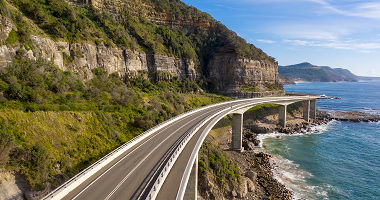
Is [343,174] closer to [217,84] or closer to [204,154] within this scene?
[204,154]

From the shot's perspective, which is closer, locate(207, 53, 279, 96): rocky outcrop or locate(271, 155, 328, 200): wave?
locate(271, 155, 328, 200): wave

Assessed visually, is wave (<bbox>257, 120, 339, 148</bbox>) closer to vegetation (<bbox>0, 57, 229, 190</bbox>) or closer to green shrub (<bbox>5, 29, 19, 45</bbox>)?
vegetation (<bbox>0, 57, 229, 190</bbox>)

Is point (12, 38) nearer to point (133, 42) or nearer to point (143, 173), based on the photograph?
point (143, 173)

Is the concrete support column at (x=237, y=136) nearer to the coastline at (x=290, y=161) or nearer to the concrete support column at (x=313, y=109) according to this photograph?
the coastline at (x=290, y=161)

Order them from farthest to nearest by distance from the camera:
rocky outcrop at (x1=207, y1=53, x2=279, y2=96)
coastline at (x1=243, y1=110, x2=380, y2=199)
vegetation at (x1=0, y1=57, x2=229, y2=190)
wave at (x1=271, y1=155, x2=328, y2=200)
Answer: rocky outcrop at (x1=207, y1=53, x2=279, y2=96) → coastline at (x1=243, y1=110, x2=380, y2=199) → wave at (x1=271, y1=155, x2=328, y2=200) → vegetation at (x1=0, y1=57, x2=229, y2=190)

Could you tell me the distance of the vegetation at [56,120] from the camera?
19156mm

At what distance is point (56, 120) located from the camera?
1005 inches

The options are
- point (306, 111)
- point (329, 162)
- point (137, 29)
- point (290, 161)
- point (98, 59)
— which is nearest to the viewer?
point (329, 162)

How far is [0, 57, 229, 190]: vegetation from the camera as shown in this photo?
19.2 metres

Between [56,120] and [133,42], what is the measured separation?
48.2 metres

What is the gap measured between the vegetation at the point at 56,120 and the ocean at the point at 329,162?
2888 cm

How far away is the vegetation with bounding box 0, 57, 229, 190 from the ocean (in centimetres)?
2888

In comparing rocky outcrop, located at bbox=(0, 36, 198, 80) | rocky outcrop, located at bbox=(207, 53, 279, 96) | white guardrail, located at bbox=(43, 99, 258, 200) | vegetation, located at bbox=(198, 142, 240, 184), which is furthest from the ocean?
rocky outcrop, located at bbox=(0, 36, 198, 80)


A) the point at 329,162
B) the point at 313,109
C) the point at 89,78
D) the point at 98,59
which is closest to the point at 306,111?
the point at 313,109
